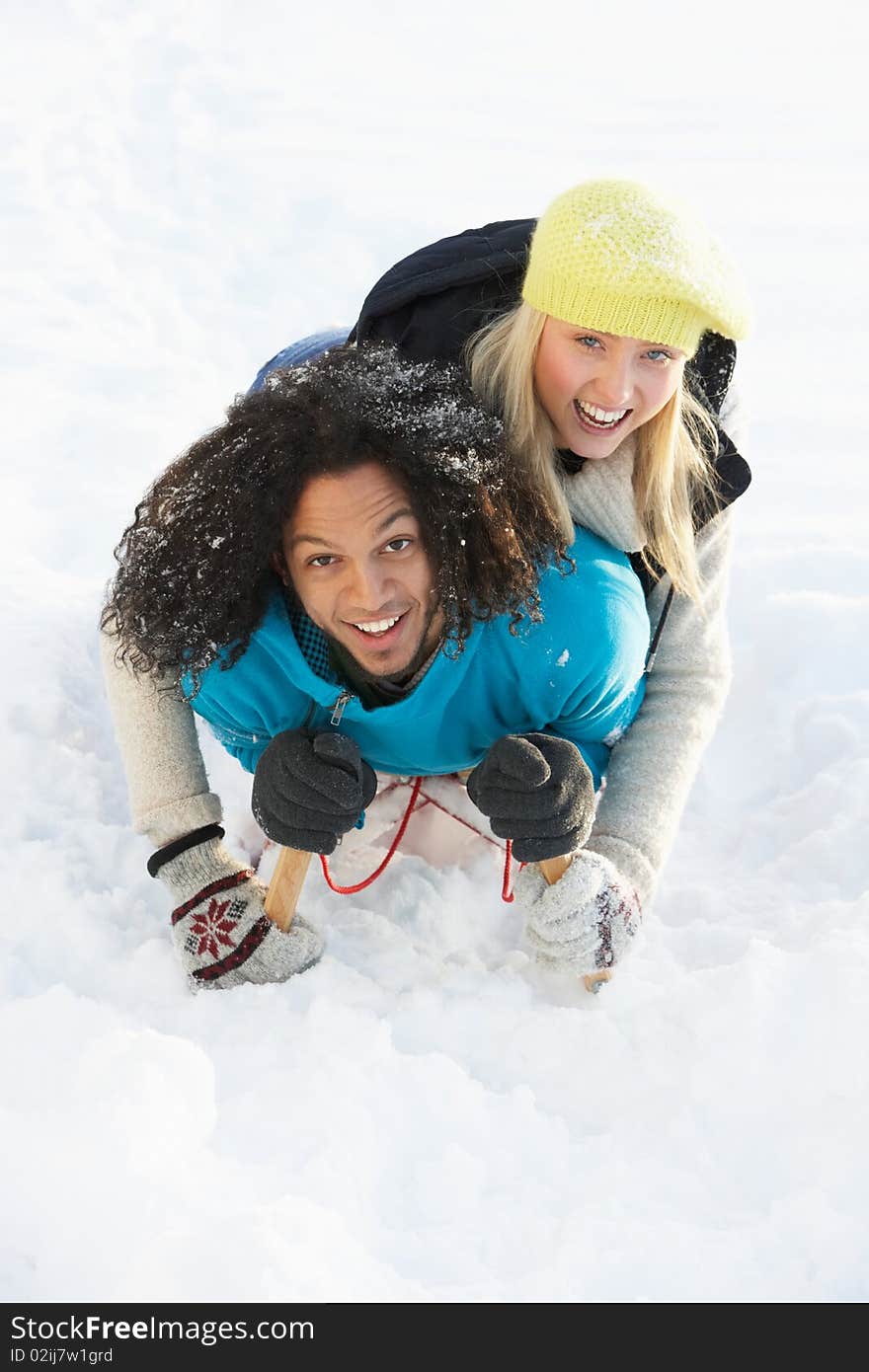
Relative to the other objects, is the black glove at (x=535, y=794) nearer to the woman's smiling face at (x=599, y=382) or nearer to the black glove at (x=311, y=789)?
the black glove at (x=311, y=789)

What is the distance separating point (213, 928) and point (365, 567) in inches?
25.2

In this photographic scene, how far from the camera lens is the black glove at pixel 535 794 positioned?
1.70 metres

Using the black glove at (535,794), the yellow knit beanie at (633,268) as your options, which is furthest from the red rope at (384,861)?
the yellow knit beanie at (633,268)

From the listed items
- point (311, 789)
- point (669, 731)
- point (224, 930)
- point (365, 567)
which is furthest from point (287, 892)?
point (669, 731)

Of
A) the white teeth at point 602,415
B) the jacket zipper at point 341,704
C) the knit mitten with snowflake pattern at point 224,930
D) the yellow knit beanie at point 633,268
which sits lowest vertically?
the knit mitten with snowflake pattern at point 224,930

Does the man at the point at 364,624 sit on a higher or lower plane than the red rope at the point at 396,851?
higher

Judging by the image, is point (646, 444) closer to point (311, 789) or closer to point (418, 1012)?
point (311, 789)

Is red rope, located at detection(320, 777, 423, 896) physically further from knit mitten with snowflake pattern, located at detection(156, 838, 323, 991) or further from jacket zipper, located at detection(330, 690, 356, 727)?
jacket zipper, located at detection(330, 690, 356, 727)

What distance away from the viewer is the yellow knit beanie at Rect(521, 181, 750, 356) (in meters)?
1.73

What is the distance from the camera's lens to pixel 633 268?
172 centimetres

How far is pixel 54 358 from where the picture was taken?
4562mm

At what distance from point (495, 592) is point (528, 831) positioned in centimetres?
35

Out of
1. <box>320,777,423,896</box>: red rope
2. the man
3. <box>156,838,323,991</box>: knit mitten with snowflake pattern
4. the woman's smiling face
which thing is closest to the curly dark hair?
the man

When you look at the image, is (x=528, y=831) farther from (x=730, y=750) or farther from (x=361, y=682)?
(x=730, y=750)
